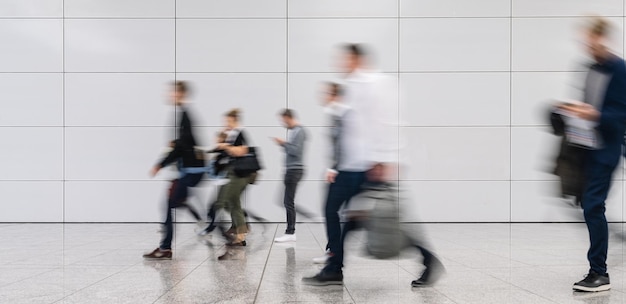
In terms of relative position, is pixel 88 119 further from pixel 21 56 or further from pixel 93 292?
pixel 93 292

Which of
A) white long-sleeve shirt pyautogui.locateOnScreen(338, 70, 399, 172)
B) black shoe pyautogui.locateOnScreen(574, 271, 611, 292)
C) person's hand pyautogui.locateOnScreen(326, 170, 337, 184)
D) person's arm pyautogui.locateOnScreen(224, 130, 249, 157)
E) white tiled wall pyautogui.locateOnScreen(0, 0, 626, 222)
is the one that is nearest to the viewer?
black shoe pyautogui.locateOnScreen(574, 271, 611, 292)

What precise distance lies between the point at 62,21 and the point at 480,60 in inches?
331

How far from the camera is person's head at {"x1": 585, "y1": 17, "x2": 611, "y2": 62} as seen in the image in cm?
450

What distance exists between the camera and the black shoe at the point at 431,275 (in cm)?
473

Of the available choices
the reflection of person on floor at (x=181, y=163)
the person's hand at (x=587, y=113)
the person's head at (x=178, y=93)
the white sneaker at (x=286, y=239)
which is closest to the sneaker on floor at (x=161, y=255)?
the reflection of person on floor at (x=181, y=163)

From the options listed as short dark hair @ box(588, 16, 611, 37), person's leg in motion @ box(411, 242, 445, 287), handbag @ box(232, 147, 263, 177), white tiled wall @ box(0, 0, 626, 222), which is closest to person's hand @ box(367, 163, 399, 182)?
person's leg in motion @ box(411, 242, 445, 287)

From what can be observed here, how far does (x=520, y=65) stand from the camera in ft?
39.3

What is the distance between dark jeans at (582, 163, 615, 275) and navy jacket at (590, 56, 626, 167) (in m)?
0.09

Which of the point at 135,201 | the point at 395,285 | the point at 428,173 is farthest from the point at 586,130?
the point at 135,201

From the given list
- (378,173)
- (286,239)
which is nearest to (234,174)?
(286,239)

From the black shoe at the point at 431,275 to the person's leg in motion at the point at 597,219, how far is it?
1051 millimetres

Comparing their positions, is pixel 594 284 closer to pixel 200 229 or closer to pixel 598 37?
pixel 598 37

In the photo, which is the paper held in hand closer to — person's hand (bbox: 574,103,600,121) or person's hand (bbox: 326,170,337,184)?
person's hand (bbox: 574,103,600,121)

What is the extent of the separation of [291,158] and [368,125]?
12.2 ft
